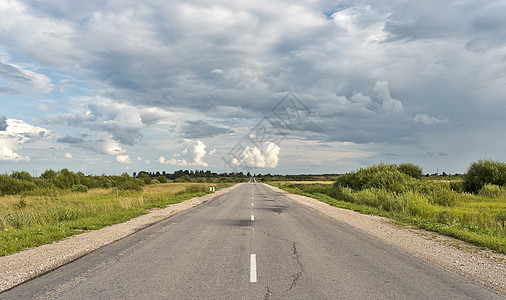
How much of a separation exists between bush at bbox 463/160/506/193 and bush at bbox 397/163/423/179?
204 inches

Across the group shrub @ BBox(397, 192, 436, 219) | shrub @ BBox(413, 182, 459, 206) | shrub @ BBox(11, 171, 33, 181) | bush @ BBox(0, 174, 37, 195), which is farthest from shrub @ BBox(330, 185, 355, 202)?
shrub @ BBox(11, 171, 33, 181)

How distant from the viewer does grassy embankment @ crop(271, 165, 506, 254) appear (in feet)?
40.4

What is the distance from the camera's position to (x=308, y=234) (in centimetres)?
1154

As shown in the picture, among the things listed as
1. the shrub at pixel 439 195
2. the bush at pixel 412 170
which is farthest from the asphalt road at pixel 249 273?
the bush at pixel 412 170

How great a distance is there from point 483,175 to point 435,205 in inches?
724

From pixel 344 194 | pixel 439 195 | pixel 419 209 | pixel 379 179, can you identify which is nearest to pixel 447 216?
pixel 419 209

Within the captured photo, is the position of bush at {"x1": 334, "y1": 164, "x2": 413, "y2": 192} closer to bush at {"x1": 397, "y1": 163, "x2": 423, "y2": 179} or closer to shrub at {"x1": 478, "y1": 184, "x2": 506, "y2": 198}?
bush at {"x1": 397, "y1": 163, "x2": 423, "y2": 179}

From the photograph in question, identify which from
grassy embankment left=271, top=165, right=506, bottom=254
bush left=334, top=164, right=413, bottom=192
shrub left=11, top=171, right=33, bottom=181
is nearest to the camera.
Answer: grassy embankment left=271, top=165, right=506, bottom=254

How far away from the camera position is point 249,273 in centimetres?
651

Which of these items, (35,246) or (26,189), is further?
(26,189)

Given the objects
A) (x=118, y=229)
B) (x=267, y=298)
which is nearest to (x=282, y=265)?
(x=267, y=298)

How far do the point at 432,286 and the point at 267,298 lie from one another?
301 centimetres

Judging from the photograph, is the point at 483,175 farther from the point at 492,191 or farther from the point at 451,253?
the point at 451,253

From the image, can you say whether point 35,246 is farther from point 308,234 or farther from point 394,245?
point 394,245
